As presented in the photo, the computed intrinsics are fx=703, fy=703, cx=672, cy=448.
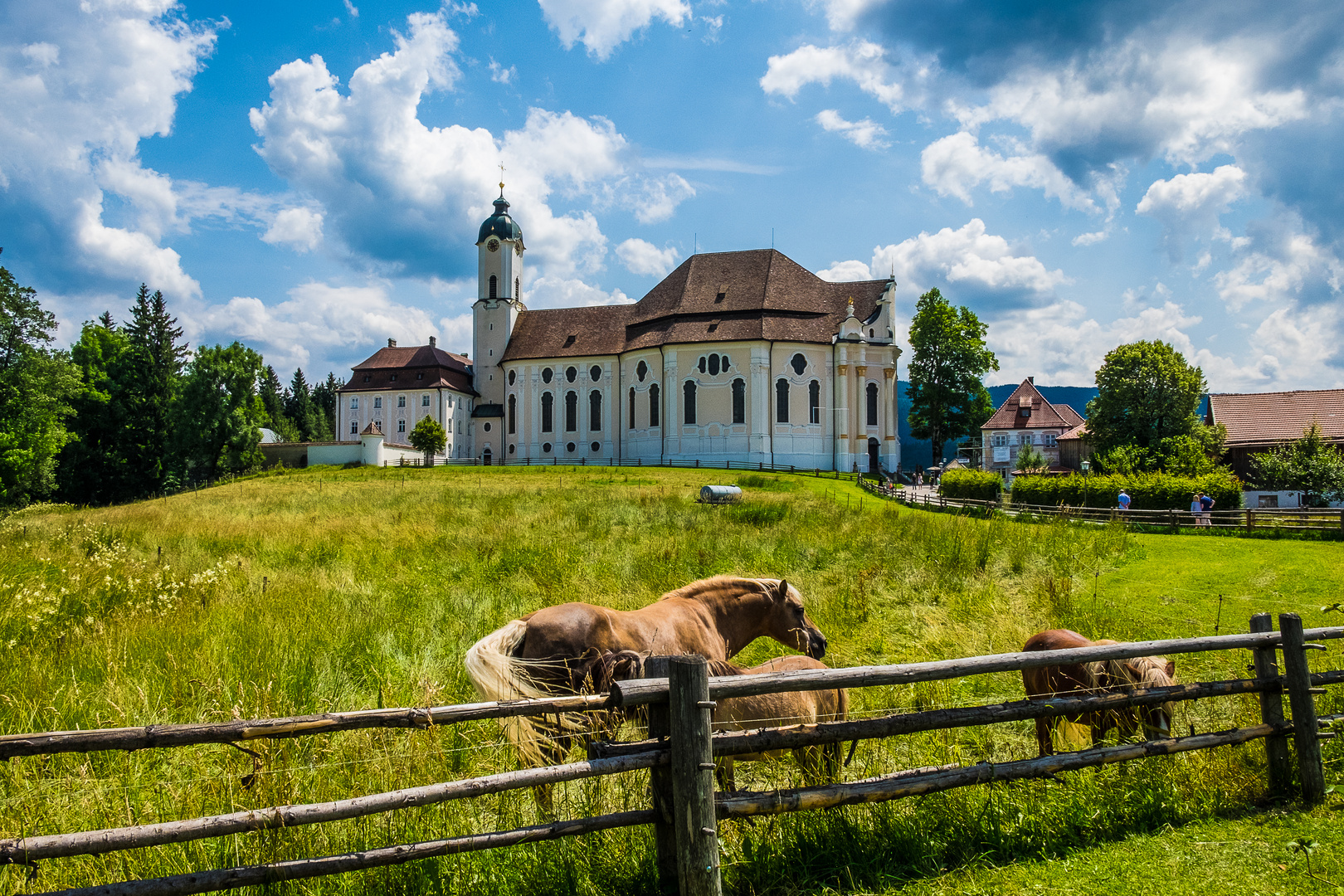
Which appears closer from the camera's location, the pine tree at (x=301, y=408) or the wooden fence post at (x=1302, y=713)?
the wooden fence post at (x=1302, y=713)

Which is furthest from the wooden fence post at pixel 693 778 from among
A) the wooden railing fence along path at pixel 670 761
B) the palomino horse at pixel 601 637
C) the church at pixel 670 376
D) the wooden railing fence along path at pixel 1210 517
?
the church at pixel 670 376

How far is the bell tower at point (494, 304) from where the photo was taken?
2596 inches

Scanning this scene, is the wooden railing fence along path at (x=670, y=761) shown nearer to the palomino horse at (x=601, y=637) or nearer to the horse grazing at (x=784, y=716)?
the palomino horse at (x=601, y=637)

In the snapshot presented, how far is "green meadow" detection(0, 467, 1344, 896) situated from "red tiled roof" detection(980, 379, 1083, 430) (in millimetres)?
39770

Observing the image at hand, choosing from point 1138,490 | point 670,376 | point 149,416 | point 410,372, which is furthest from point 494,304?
point 1138,490


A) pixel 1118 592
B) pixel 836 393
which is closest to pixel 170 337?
pixel 836 393

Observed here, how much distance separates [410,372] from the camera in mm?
67812

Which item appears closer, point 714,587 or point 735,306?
point 714,587

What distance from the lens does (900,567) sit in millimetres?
12875

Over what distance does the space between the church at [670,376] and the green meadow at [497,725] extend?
3831 centimetres

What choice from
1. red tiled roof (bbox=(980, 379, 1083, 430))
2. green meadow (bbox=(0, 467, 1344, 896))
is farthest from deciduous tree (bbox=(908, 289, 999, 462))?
green meadow (bbox=(0, 467, 1344, 896))

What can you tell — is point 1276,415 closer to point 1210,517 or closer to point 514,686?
point 1210,517

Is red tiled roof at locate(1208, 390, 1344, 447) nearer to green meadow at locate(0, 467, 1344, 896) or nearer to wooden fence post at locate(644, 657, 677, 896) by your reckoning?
green meadow at locate(0, 467, 1344, 896)

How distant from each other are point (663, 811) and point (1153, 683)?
3.92 m
